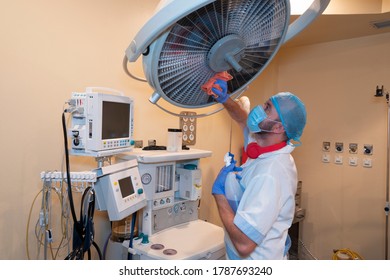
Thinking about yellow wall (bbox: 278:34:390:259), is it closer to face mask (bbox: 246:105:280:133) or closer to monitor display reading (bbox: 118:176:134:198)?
face mask (bbox: 246:105:280:133)

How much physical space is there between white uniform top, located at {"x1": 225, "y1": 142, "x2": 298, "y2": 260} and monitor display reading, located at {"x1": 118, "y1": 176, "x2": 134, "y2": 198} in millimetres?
493

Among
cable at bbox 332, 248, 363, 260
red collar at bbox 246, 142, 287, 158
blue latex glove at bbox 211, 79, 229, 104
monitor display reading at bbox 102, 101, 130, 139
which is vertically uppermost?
blue latex glove at bbox 211, 79, 229, 104

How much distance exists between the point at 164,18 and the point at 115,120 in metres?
0.91

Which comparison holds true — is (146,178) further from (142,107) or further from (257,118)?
(257,118)

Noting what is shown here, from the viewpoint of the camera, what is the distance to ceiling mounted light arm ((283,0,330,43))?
68cm

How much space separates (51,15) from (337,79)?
2.59 meters

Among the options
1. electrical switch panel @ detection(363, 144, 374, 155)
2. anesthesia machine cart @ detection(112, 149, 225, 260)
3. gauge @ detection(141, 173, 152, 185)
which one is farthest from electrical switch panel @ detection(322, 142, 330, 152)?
gauge @ detection(141, 173, 152, 185)

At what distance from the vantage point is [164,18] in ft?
1.70

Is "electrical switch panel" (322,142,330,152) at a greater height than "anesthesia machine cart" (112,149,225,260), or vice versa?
"electrical switch panel" (322,142,330,152)

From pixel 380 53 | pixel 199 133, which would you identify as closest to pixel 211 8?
pixel 199 133

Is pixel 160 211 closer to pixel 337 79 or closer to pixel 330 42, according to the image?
pixel 337 79

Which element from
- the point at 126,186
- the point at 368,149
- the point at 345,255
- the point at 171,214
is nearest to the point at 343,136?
the point at 368,149

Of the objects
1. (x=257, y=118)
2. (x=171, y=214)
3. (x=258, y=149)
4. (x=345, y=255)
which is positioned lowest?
(x=345, y=255)
